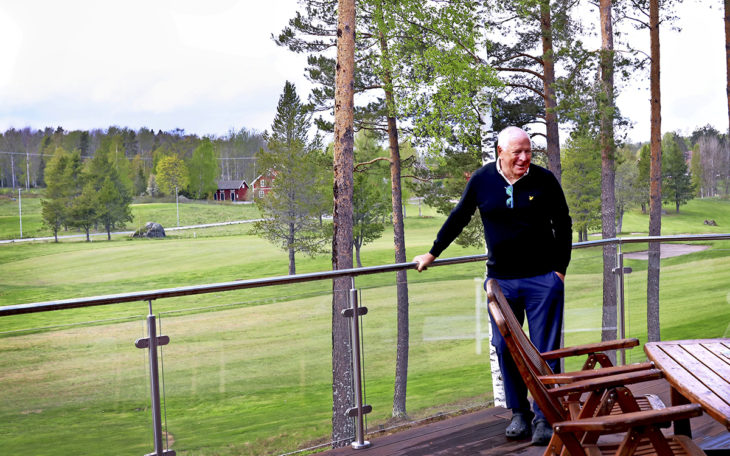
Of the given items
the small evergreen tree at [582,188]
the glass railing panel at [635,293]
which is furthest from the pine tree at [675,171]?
the glass railing panel at [635,293]

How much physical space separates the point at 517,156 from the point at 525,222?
1.06 feet

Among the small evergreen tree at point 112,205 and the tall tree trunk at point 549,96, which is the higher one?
the tall tree trunk at point 549,96

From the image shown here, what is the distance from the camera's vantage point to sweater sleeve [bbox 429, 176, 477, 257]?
3768mm

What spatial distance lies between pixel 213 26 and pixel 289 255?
30659mm

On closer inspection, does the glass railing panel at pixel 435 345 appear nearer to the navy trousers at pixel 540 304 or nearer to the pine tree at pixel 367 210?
the navy trousers at pixel 540 304

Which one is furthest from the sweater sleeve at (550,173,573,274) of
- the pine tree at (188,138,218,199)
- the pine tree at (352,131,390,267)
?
the pine tree at (188,138,218,199)

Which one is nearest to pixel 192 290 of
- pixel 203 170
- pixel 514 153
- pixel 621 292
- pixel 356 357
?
pixel 356 357

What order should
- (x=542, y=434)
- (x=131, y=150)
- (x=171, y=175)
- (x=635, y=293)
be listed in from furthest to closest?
1. (x=131, y=150)
2. (x=171, y=175)
3. (x=635, y=293)
4. (x=542, y=434)

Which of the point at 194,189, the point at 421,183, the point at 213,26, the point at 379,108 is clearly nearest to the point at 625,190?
the point at 421,183

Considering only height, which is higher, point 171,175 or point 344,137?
point 171,175

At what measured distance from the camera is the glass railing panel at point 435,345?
4363 mm

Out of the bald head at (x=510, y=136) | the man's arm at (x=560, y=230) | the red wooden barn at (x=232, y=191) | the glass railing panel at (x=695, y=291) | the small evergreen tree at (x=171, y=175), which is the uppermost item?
the small evergreen tree at (x=171, y=175)

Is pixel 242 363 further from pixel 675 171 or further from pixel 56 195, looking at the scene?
pixel 56 195

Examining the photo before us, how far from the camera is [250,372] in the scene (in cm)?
407
